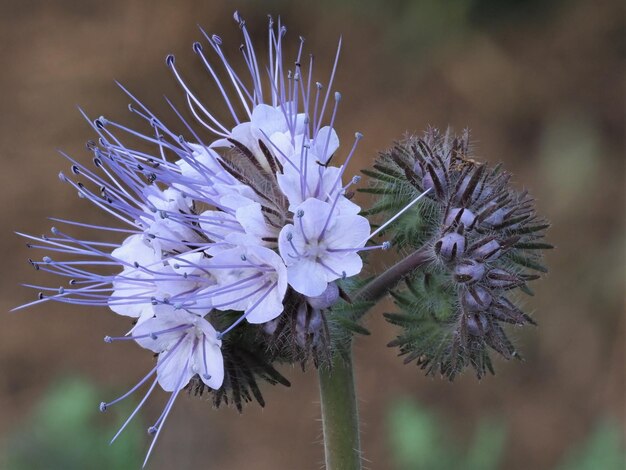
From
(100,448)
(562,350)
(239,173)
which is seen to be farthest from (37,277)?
(239,173)

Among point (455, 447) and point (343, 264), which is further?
point (455, 447)

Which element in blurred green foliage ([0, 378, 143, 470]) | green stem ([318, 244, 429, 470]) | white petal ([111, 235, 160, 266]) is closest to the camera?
white petal ([111, 235, 160, 266])

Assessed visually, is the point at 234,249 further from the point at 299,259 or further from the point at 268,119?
the point at 268,119

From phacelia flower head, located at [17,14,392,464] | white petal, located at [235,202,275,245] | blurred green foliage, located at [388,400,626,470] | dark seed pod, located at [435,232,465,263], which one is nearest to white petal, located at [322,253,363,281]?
phacelia flower head, located at [17,14,392,464]

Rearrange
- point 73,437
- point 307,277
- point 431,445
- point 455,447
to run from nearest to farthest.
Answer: point 307,277, point 431,445, point 455,447, point 73,437

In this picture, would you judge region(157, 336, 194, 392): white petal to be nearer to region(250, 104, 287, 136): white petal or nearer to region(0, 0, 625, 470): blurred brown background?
region(250, 104, 287, 136): white petal

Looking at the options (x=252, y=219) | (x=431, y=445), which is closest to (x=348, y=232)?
(x=252, y=219)

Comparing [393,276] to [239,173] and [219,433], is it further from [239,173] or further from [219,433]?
[219,433]

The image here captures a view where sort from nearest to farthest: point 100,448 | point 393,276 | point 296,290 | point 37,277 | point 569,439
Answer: point 296,290 → point 393,276 → point 100,448 → point 569,439 → point 37,277
